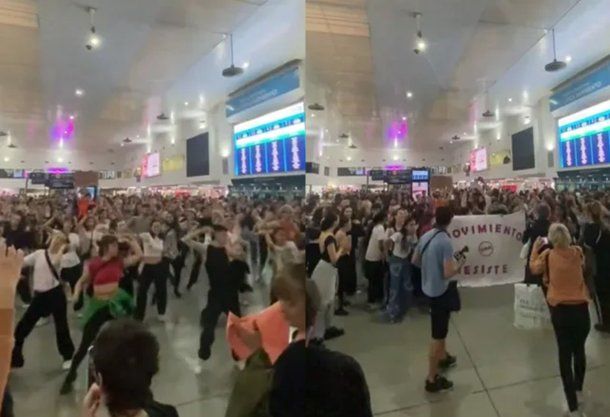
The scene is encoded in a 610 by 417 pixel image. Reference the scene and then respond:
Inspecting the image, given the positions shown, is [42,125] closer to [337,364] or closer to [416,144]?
[337,364]

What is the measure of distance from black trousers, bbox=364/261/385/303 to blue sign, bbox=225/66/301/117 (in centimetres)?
175

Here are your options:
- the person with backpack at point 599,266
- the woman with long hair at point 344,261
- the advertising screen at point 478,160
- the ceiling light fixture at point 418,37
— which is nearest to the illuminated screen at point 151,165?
the woman with long hair at point 344,261

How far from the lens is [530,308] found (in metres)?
3.25

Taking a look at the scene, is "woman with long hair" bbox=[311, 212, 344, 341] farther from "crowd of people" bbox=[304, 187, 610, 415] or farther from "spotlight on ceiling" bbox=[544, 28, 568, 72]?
"spotlight on ceiling" bbox=[544, 28, 568, 72]

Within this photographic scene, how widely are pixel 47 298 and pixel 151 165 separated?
19.1 inches

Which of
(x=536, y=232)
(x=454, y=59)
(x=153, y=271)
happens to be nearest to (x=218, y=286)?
(x=153, y=271)

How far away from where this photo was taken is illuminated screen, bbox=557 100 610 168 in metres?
2.13

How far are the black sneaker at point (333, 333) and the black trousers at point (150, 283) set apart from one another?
0.57 meters

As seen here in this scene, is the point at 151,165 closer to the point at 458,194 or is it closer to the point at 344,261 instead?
the point at 344,261

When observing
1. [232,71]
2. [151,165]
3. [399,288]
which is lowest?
[399,288]

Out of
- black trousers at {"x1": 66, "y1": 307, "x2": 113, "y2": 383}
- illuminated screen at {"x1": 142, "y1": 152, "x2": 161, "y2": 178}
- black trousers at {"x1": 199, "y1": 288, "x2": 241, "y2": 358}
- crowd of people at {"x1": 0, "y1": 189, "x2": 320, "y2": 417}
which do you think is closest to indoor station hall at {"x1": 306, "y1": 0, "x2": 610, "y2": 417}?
crowd of people at {"x1": 0, "y1": 189, "x2": 320, "y2": 417}

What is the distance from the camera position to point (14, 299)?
1.10 metres

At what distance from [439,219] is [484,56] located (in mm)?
836

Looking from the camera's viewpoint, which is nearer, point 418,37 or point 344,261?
point 418,37
